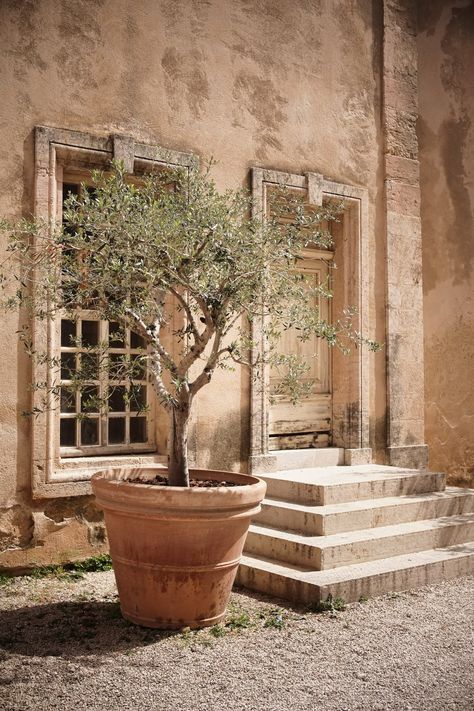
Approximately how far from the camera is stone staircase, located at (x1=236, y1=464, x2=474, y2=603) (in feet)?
16.2

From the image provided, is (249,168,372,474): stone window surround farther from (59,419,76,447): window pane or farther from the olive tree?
the olive tree

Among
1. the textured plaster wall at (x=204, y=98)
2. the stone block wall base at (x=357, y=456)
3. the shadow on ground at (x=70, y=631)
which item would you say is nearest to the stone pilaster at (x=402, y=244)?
the textured plaster wall at (x=204, y=98)

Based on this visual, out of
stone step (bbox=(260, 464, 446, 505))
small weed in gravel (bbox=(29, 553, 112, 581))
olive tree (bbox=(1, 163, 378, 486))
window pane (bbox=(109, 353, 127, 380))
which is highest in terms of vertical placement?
olive tree (bbox=(1, 163, 378, 486))


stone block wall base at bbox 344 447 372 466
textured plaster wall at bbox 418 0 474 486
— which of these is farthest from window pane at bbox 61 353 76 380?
textured plaster wall at bbox 418 0 474 486

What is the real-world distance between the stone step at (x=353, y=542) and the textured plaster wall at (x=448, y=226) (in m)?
2.81

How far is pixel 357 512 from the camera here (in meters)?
5.57

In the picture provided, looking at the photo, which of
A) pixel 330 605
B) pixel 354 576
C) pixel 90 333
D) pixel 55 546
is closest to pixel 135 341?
pixel 90 333

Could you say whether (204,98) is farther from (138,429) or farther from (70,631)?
(70,631)

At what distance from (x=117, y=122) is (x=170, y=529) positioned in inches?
130

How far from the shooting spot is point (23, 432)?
5.37 metres

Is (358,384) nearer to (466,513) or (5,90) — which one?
(466,513)

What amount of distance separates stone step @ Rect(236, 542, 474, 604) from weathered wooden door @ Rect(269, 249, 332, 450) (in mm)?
1774

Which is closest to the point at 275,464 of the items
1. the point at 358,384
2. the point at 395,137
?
the point at 358,384

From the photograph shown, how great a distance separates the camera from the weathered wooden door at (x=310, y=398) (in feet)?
22.9
